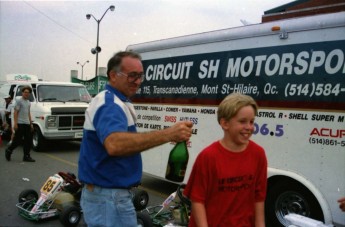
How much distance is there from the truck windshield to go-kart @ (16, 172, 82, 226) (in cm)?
743

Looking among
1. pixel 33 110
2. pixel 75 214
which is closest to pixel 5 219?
pixel 75 214

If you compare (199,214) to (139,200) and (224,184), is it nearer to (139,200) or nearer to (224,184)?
(224,184)

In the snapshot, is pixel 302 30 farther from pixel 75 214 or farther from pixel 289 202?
pixel 75 214

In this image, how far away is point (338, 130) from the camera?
13.9 ft

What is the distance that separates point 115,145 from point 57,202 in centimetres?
371

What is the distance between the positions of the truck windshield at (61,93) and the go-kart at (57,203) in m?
7.43

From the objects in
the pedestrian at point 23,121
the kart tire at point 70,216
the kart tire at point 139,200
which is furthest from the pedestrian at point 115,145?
the pedestrian at point 23,121

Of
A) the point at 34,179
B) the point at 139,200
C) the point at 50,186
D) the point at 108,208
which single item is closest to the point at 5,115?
the point at 34,179

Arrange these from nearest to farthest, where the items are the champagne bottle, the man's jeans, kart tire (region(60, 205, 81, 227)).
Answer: the man's jeans
the champagne bottle
kart tire (region(60, 205, 81, 227))

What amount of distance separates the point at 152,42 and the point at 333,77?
3491mm

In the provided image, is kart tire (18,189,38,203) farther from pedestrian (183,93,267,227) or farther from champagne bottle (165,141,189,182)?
pedestrian (183,93,267,227)

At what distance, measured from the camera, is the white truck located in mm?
11953

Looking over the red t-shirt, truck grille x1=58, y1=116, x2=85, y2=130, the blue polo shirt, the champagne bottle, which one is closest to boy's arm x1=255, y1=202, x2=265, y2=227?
the red t-shirt

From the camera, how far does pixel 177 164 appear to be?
102 inches
